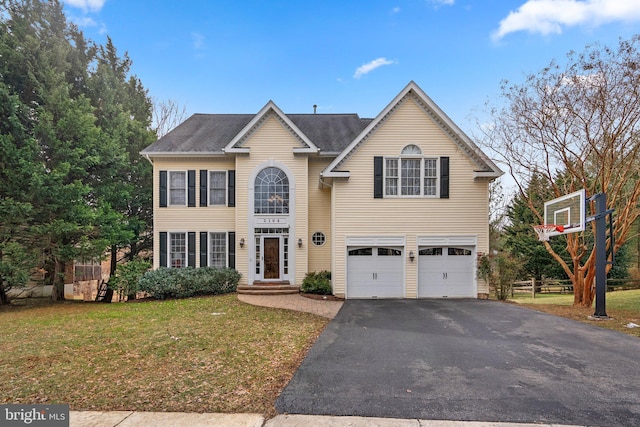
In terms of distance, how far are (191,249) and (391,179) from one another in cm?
953

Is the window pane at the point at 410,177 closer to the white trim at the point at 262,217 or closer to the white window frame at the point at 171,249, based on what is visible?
the white trim at the point at 262,217

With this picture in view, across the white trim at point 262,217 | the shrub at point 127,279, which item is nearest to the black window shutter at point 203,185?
the white trim at point 262,217

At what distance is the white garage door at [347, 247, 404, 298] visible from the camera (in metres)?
13.4

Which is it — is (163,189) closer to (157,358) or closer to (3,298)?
(3,298)

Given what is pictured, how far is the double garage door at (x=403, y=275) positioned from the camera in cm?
1342

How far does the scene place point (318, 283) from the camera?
544 inches

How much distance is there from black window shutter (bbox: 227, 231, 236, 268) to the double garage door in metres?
5.29

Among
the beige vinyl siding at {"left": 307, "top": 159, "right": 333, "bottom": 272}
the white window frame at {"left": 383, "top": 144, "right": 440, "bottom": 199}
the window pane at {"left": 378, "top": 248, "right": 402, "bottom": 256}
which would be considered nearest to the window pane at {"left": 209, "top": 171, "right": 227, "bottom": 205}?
the beige vinyl siding at {"left": 307, "top": 159, "right": 333, "bottom": 272}

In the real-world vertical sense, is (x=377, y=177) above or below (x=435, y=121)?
below

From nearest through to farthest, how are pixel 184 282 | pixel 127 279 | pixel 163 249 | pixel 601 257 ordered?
pixel 601 257 < pixel 184 282 < pixel 127 279 < pixel 163 249

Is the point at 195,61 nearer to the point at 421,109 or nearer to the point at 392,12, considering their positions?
the point at 392,12

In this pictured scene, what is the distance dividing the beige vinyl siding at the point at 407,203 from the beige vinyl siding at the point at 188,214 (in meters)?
5.46

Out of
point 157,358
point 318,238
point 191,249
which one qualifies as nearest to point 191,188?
point 191,249

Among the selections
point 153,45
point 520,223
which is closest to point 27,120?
point 153,45
